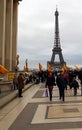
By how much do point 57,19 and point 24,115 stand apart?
13021 cm

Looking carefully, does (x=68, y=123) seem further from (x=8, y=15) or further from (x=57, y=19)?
(x=57, y=19)

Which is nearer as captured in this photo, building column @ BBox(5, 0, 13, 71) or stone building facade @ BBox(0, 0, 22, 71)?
stone building facade @ BBox(0, 0, 22, 71)

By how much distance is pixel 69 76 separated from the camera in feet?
105

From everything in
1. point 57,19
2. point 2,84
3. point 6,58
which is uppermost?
point 57,19

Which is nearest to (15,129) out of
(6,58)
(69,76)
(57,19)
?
(69,76)

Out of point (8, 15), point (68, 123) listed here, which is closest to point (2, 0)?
point (8, 15)

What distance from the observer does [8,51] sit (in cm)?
3844

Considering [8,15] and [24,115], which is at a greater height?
[8,15]

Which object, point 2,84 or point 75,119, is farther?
point 2,84

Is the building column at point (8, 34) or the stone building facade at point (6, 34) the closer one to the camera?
the stone building facade at point (6, 34)

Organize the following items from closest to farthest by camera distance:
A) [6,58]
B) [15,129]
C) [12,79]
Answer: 1. [15,129]
2. [12,79]
3. [6,58]

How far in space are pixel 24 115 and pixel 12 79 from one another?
14814 mm

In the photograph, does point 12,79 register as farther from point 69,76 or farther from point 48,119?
point 48,119

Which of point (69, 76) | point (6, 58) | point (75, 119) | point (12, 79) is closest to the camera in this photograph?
point (75, 119)
